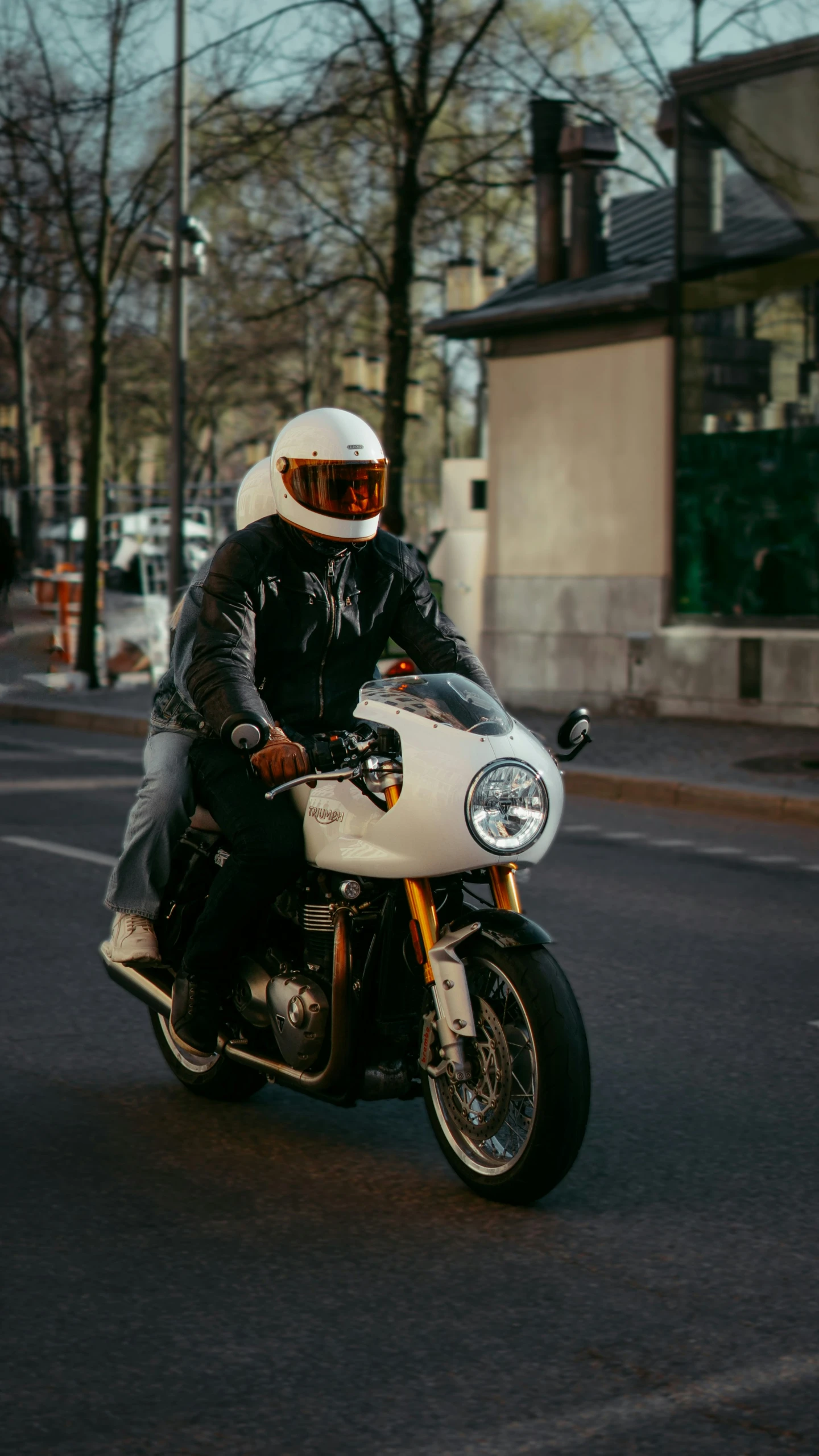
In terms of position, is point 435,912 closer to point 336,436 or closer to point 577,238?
point 336,436

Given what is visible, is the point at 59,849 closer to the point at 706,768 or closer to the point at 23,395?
the point at 706,768

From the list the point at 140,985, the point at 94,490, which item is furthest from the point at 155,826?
the point at 94,490

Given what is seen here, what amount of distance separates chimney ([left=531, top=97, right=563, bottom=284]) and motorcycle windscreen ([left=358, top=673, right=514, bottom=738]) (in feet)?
59.1

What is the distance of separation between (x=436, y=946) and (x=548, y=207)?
18.6m

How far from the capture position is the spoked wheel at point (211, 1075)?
5.27 metres

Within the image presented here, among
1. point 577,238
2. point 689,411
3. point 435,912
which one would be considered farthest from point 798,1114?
point 577,238

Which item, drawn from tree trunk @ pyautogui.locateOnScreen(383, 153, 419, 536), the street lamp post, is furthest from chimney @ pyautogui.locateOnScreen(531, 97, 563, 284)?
the street lamp post

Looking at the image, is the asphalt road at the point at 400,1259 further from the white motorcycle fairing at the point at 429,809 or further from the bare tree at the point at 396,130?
the bare tree at the point at 396,130

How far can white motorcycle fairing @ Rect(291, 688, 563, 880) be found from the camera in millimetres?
4242

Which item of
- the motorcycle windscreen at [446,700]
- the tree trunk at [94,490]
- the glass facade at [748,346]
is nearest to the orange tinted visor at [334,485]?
the motorcycle windscreen at [446,700]

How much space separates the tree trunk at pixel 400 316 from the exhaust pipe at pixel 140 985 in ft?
44.8

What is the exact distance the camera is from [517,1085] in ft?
14.2

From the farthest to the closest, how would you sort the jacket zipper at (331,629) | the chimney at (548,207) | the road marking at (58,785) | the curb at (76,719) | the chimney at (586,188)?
the chimney at (548,207) → the chimney at (586,188) → the curb at (76,719) → the road marking at (58,785) → the jacket zipper at (331,629)

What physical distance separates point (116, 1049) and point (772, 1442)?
3133 mm
